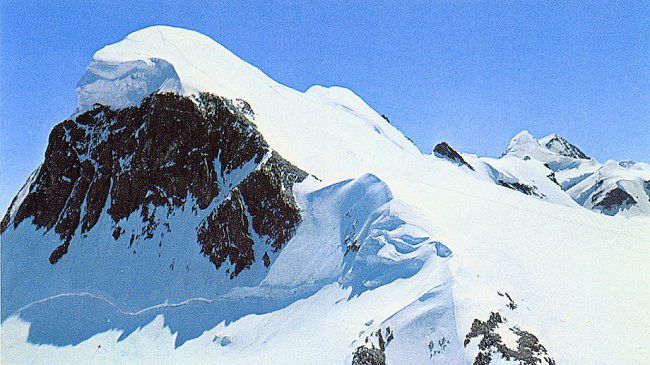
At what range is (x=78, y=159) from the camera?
109 feet

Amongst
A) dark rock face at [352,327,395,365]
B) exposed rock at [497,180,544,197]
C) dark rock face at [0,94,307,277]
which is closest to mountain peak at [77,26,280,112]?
dark rock face at [0,94,307,277]

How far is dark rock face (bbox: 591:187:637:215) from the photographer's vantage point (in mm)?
96056

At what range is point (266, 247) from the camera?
1006 inches

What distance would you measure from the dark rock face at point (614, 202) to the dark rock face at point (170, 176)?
91.3 meters

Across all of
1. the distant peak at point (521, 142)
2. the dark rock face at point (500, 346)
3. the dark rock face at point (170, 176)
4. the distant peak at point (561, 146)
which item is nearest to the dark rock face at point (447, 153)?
the dark rock face at point (170, 176)

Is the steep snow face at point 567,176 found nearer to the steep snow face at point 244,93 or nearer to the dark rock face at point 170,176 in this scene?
the steep snow face at point 244,93

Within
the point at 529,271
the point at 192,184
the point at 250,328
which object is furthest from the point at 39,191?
the point at 529,271

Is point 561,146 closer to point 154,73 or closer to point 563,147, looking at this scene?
point 563,147

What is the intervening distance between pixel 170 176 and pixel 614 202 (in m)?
96.1

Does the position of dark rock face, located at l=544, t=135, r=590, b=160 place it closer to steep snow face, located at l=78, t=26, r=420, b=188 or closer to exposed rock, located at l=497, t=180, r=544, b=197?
exposed rock, located at l=497, t=180, r=544, b=197

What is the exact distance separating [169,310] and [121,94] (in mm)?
16229

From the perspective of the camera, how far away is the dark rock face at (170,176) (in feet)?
86.4

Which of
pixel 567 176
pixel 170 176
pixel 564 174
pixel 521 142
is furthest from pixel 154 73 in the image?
pixel 521 142

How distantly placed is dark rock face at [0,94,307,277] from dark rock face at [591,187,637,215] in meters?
91.3
